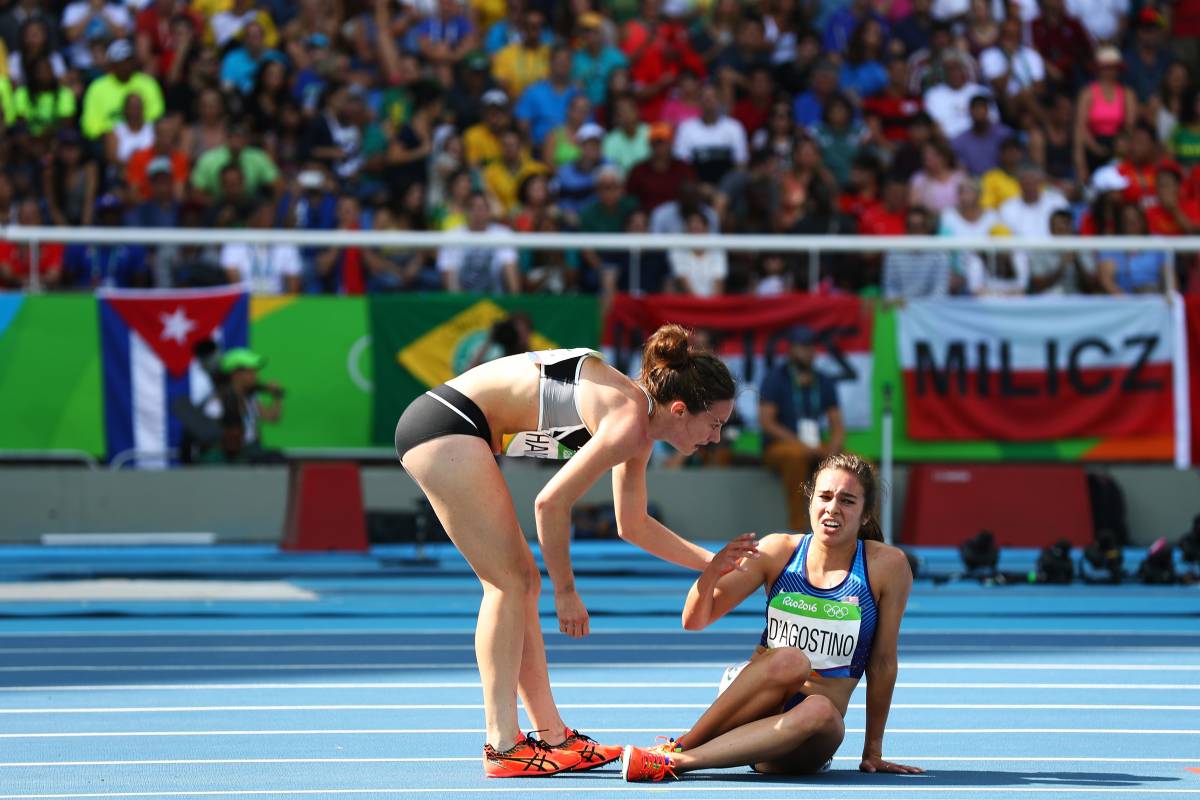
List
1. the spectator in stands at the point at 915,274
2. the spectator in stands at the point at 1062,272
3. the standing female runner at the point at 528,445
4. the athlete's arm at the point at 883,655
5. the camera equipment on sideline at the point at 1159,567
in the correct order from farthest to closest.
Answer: the spectator in stands at the point at 1062,272, the spectator in stands at the point at 915,274, the camera equipment on sideline at the point at 1159,567, the athlete's arm at the point at 883,655, the standing female runner at the point at 528,445

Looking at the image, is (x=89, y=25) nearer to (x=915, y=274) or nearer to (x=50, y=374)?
(x=50, y=374)

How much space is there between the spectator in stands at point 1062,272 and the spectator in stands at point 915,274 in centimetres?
79

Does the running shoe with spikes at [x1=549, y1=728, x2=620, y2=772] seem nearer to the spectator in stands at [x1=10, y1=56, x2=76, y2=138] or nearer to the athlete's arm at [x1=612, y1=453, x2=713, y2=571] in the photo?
the athlete's arm at [x1=612, y1=453, x2=713, y2=571]

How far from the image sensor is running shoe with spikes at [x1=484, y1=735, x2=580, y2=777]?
6.03 metres

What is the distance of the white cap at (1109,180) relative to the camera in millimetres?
17781

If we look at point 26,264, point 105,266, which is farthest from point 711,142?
point 26,264

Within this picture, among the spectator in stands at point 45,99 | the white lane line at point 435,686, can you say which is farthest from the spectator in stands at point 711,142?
the white lane line at point 435,686

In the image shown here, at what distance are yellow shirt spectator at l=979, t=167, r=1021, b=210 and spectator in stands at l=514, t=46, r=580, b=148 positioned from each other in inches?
164

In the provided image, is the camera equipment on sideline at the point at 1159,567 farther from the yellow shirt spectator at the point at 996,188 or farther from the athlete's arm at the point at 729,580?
the athlete's arm at the point at 729,580

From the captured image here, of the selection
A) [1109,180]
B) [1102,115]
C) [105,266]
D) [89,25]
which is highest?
[89,25]

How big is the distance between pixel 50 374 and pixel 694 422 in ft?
32.8

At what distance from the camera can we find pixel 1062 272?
15758mm

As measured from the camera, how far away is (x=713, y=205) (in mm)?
17078

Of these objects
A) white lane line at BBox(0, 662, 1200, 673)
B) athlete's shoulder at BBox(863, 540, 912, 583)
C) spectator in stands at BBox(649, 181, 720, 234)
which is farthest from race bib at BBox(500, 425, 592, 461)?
spectator in stands at BBox(649, 181, 720, 234)
